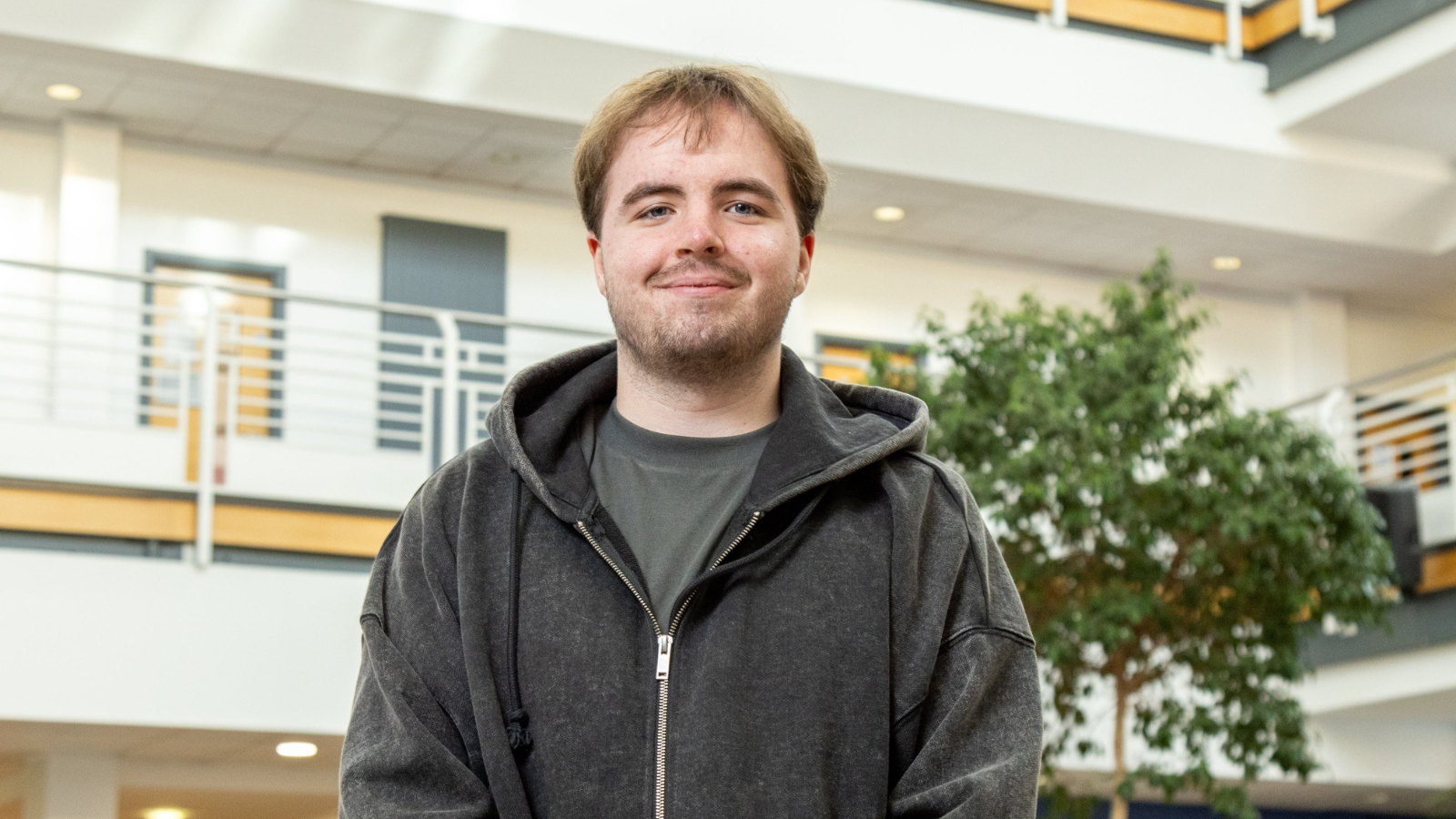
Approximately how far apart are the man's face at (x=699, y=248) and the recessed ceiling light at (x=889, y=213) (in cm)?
1138

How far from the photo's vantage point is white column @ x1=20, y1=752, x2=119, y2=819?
379 inches

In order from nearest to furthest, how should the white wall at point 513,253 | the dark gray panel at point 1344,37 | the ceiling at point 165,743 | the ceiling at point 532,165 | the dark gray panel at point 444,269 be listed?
1. the ceiling at point 165,743
2. the ceiling at point 532,165
3. the dark gray panel at point 1344,37
4. the white wall at point 513,253
5. the dark gray panel at point 444,269

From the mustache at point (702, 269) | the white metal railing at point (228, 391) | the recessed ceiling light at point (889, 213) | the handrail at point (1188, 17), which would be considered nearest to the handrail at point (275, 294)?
the white metal railing at point (228, 391)

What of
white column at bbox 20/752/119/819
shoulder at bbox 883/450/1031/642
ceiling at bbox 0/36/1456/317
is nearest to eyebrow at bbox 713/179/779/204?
shoulder at bbox 883/450/1031/642

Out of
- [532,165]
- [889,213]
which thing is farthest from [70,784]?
[889,213]

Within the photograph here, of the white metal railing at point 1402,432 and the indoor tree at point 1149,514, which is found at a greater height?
the white metal railing at point 1402,432

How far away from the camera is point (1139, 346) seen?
879 cm

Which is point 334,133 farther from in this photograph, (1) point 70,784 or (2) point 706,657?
(2) point 706,657

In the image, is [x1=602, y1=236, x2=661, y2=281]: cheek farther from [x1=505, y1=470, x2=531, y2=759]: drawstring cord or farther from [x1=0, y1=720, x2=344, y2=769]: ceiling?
[x1=0, y1=720, x2=344, y2=769]: ceiling

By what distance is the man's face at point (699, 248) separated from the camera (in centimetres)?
210

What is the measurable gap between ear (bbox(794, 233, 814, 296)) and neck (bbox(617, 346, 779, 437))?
0.27ft

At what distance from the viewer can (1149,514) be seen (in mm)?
8852

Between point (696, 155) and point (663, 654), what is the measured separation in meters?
0.59

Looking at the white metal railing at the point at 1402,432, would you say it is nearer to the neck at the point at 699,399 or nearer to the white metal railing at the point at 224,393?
the white metal railing at the point at 224,393
